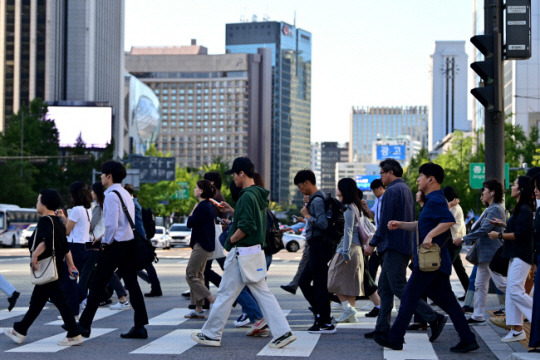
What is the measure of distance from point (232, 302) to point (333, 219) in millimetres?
1806

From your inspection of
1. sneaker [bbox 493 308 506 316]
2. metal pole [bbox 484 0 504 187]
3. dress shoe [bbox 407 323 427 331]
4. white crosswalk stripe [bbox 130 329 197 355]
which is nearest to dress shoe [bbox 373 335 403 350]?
white crosswalk stripe [bbox 130 329 197 355]

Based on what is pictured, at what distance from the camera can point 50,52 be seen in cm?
10238

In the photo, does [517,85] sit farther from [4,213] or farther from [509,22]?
[509,22]

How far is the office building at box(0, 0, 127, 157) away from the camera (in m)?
101

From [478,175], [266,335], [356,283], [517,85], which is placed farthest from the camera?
[517,85]

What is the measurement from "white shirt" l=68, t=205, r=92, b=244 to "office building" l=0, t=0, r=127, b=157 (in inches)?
3578

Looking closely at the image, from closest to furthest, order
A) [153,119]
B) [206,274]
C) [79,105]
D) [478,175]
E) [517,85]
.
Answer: [206,274] → [478,175] → [79,105] → [517,85] → [153,119]

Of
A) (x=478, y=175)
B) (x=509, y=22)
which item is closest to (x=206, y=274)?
(x=509, y=22)

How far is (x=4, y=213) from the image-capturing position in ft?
163

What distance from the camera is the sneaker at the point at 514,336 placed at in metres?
9.48

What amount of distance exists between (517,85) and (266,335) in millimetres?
96953

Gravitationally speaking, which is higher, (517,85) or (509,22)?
(517,85)

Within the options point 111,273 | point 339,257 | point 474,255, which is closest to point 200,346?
point 111,273

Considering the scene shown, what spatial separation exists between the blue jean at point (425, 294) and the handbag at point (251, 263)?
51.9 inches
